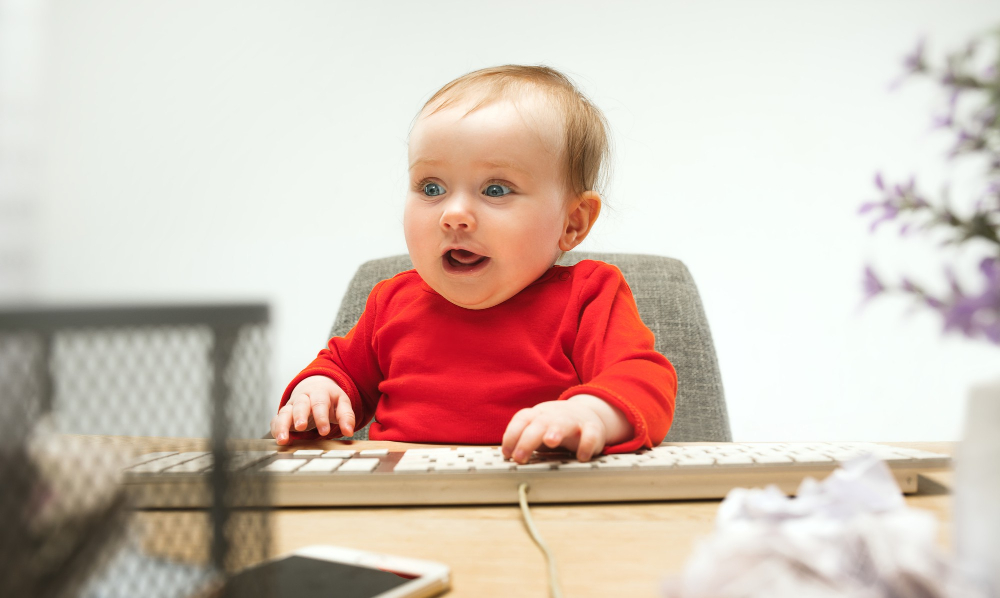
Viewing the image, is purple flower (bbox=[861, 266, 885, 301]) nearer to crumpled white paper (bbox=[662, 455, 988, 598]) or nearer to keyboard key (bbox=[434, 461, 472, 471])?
crumpled white paper (bbox=[662, 455, 988, 598])

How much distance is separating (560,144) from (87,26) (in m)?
2.03

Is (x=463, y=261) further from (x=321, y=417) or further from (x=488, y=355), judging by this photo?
(x=321, y=417)

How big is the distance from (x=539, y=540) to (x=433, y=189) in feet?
2.03

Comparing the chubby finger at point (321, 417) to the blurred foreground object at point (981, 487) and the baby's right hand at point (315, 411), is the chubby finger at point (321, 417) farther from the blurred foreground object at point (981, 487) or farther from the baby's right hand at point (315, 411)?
the blurred foreground object at point (981, 487)

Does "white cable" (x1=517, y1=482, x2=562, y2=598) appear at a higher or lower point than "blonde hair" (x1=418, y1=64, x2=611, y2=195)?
lower

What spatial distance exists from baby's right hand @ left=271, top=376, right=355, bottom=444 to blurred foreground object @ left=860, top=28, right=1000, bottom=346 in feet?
2.29

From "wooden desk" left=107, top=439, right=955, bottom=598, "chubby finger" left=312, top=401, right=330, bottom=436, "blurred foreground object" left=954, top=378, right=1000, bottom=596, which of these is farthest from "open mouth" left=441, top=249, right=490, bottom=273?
"blurred foreground object" left=954, top=378, right=1000, bottom=596

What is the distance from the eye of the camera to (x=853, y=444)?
2.32ft

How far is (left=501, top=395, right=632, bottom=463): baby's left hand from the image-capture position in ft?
2.03

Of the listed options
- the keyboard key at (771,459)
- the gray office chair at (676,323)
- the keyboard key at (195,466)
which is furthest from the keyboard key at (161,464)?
the gray office chair at (676,323)

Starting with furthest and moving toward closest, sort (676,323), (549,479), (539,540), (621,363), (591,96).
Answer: (591,96) < (676,323) < (621,363) < (549,479) < (539,540)

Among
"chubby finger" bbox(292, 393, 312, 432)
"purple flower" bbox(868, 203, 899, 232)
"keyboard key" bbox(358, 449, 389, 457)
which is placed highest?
"purple flower" bbox(868, 203, 899, 232)

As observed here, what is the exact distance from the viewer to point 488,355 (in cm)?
100

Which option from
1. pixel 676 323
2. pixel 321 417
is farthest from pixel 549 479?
pixel 676 323
